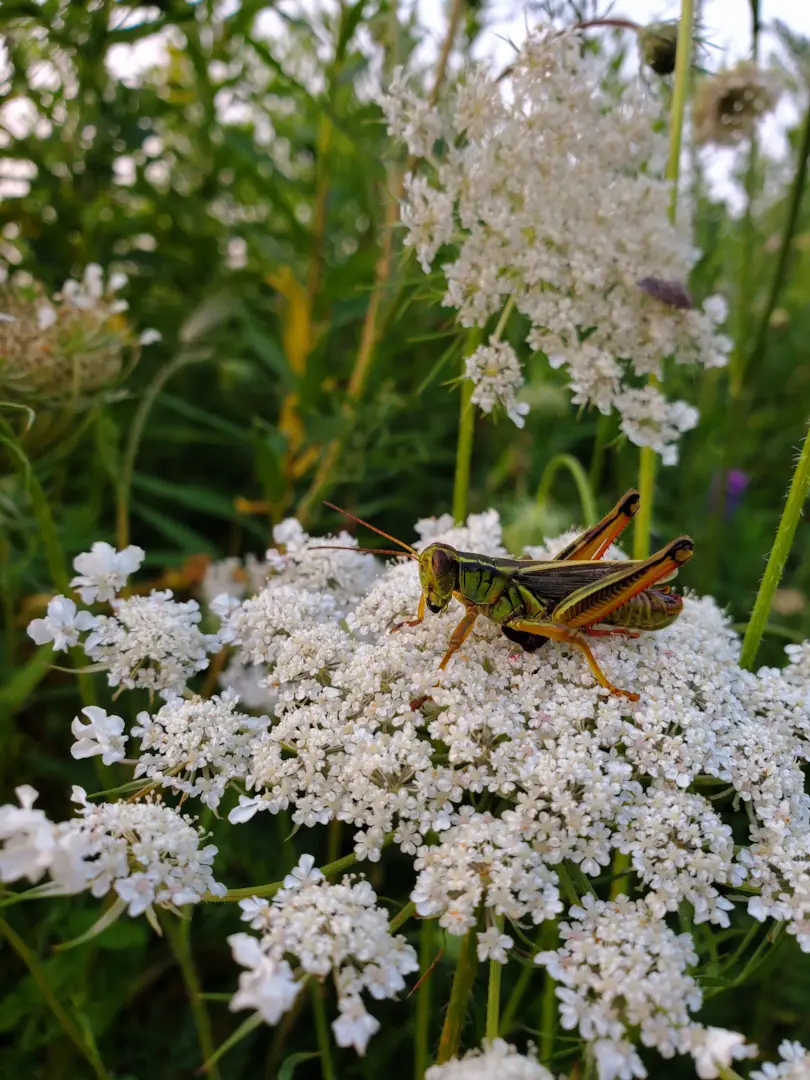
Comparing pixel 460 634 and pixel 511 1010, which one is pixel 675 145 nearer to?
pixel 460 634

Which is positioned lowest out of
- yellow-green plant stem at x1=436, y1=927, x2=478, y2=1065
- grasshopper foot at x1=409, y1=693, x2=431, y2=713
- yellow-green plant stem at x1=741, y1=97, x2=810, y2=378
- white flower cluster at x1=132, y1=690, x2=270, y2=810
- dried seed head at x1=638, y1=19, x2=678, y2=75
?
yellow-green plant stem at x1=436, y1=927, x2=478, y2=1065

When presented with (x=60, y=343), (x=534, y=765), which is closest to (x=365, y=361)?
(x=60, y=343)

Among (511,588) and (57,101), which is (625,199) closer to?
(511,588)

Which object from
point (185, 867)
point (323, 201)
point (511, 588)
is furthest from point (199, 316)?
point (185, 867)

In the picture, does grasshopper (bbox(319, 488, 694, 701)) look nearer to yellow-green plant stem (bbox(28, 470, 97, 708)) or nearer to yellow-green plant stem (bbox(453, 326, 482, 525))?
yellow-green plant stem (bbox(453, 326, 482, 525))

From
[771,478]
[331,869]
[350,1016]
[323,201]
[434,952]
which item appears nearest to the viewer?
[350,1016]

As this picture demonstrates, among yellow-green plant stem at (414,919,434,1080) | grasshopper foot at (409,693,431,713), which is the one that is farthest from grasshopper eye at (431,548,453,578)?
yellow-green plant stem at (414,919,434,1080)
